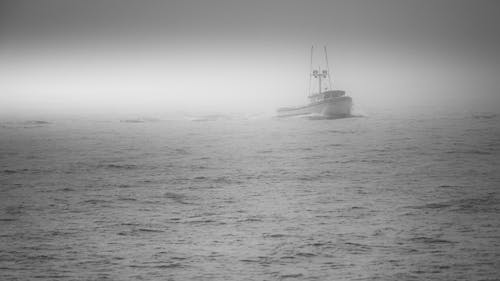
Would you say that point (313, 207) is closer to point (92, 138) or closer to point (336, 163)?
point (336, 163)

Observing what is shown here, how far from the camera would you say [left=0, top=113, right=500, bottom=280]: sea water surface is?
51.5 feet

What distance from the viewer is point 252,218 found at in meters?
21.7

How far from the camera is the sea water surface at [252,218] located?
618 inches

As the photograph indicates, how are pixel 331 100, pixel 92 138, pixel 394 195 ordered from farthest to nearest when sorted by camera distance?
pixel 331 100
pixel 92 138
pixel 394 195

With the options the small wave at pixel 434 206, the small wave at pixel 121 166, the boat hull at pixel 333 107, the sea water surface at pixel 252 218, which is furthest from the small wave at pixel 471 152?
the boat hull at pixel 333 107

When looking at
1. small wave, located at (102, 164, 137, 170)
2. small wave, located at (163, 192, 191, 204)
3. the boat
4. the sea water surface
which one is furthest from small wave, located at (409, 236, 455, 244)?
the boat

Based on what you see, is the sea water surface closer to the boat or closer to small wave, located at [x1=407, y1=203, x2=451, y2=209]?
small wave, located at [x1=407, y1=203, x2=451, y2=209]

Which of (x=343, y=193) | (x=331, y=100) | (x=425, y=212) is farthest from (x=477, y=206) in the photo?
(x=331, y=100)

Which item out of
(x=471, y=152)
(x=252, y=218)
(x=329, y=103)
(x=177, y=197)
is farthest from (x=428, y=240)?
(x=329, y=103)

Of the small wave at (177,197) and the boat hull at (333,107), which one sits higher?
the boat hull at (333,107)

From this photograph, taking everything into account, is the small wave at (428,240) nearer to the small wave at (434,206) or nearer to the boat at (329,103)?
the small wave at (434,206)

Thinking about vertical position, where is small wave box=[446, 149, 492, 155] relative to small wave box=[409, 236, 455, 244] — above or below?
above

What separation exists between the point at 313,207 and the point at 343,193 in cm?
380

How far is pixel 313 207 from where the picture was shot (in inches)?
937
